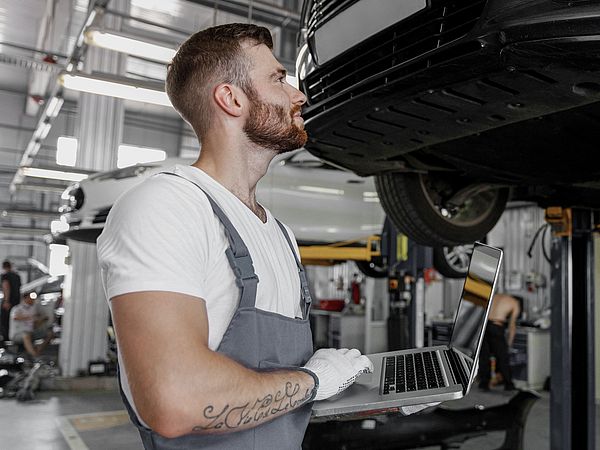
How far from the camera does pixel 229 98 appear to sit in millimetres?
1018

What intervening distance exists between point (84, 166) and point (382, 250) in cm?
405

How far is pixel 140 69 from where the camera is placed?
10703 millimetres

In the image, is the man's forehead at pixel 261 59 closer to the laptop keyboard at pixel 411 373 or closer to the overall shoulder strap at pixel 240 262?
the overall shoulder strap at pixel 240 262

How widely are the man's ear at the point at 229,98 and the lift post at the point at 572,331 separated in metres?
1.91

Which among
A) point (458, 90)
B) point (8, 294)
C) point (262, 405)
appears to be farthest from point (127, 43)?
point (8, 294)

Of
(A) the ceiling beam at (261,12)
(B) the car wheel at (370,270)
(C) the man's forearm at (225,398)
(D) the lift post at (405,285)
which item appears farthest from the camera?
(A) the ceiling beam at (261,12)

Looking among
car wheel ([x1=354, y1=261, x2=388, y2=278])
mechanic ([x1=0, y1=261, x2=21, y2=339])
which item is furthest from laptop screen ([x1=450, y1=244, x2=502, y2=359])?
mechanic ([x1=0, y1=261, x2=21, y2=339])

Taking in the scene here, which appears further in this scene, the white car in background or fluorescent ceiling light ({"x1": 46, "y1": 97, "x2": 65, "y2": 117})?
fluorescent ceiling light ({"x1": 46, "y1": 97, "x2": 65, "y2": 117})

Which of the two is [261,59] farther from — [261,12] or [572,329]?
[261,12]

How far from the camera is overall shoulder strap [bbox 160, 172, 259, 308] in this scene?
0.89 m

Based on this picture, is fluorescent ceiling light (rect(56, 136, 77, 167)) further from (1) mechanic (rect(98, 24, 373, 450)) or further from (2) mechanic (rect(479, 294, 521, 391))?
(1) mechanic (rect(98, 24, 373, 450))

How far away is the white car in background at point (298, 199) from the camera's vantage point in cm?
447

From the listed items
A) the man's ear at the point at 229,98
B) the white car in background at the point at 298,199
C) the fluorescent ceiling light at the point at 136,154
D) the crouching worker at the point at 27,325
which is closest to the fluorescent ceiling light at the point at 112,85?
the white car in background at the point at 298,199

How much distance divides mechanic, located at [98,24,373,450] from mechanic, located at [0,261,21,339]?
27.1 ft
